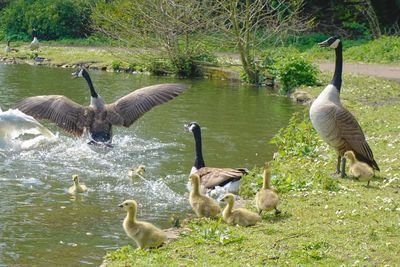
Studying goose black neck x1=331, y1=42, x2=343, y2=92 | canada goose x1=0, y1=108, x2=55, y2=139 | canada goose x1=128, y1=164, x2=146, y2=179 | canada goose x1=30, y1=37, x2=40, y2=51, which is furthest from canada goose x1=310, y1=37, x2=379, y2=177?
canada goose x1=30, y1=37, x2=40, y2=51

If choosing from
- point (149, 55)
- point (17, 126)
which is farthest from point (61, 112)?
point (149, 55)

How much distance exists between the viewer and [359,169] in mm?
10719

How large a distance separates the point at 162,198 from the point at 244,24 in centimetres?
1601

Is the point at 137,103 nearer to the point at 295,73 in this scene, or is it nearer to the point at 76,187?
Result: the point at 76,187

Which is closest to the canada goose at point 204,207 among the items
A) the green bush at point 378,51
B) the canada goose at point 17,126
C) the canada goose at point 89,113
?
the canada goose at point 89,113

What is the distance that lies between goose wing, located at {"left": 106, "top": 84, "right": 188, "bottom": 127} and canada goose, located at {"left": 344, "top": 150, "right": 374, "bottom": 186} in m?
5.76

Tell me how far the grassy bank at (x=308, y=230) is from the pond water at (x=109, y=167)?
44.9 inches

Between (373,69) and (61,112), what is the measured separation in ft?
52.6

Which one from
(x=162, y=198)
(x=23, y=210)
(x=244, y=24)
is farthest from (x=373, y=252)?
(x=244, y=24)

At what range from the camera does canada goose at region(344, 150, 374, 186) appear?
10.7 meters

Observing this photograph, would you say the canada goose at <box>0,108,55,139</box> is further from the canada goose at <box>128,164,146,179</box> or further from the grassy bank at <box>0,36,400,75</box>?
the grassy bank at <box>0,36,400,75</box>

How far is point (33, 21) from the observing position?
1716 inches

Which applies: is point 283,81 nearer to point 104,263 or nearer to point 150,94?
point 150,94

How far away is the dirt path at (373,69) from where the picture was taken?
1037 inches
